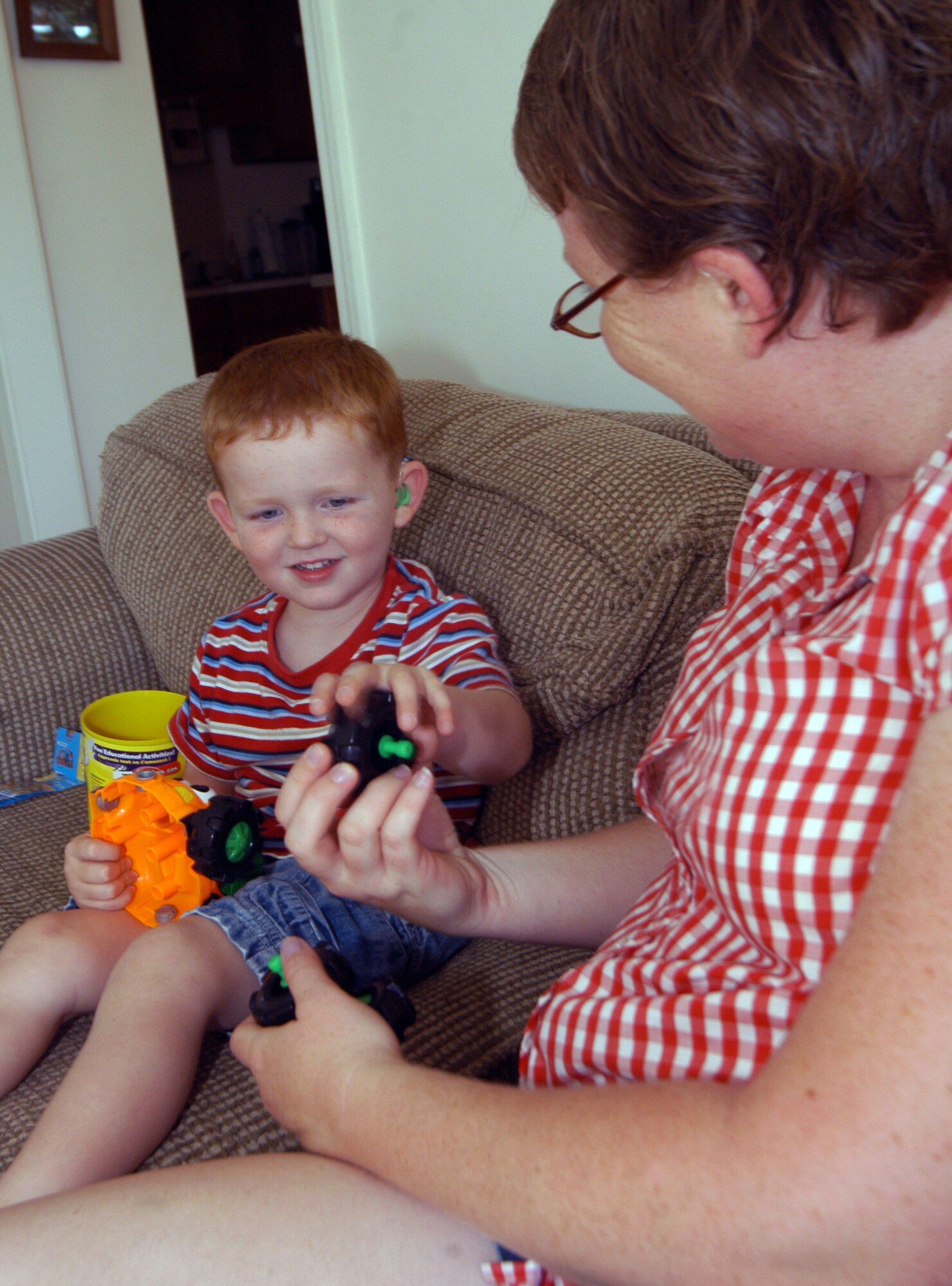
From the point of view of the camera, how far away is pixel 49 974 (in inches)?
45.3

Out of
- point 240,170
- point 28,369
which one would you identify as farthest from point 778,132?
point 240,170

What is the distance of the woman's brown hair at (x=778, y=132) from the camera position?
57 centimetres

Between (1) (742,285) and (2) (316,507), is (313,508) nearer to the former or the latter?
(2) (316,507)

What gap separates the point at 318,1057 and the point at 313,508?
27.3 inches

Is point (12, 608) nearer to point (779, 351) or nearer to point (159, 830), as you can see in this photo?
point (159, 830)

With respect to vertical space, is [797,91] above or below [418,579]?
above

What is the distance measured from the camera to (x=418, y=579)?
4.55 feet

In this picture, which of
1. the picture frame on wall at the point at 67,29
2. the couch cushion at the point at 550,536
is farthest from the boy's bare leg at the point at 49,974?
the picture frame on wall at the point at 67,29

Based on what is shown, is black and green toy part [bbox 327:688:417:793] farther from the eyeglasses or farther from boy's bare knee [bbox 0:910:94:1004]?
boy's bare knee [bbox 0:910:94:1004]

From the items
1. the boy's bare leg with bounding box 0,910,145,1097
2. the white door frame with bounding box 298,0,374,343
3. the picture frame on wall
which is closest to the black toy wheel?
the boy's bare leg with bounding box 0,910,145,1097

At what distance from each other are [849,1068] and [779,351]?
0.40 meters

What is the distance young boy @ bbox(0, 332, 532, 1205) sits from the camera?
0.98m

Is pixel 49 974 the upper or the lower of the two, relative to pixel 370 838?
→ lower

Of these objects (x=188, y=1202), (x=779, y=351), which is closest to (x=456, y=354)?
(x=779, y=351)
